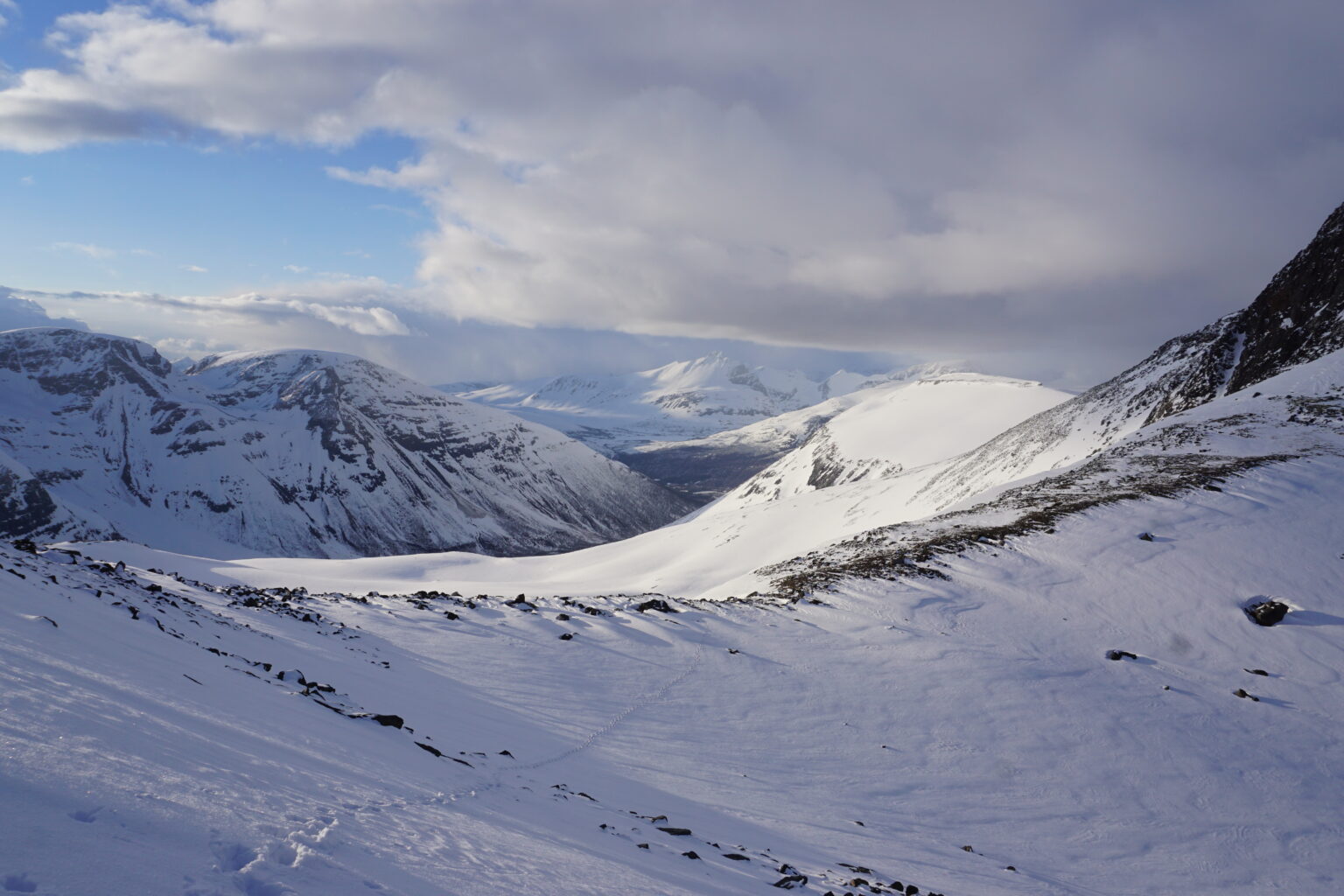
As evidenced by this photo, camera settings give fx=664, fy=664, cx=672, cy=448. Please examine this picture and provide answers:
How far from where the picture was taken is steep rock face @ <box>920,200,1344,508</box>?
43.8 meters

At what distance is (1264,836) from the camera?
36.3 ft

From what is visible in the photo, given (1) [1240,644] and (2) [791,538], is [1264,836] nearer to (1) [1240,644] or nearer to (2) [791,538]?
(1) [1240,644]

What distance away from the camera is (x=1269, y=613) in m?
16.8

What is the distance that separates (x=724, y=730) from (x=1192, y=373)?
58492mm

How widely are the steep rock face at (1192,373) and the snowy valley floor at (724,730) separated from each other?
72.5ft

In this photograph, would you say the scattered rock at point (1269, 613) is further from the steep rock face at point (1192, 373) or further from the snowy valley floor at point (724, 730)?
the steep rock face at point (1192, 373)

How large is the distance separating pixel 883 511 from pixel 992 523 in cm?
3891

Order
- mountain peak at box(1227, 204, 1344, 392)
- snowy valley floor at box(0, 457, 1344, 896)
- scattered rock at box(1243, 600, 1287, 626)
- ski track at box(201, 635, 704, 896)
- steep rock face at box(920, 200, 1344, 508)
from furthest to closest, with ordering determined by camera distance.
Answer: steep rock face at box(920, 200, 1344, 508) < mountain peak at box(1227, 204, 1344, 392) < scattered rock at box(1243, 600, 1287, 626) < snowy valley floor at box(0, 457, 1344, 896) < ski track at box(201, 635, 704, 896)

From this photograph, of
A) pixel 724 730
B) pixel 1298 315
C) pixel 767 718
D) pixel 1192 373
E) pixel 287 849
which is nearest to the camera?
pixel 287 849

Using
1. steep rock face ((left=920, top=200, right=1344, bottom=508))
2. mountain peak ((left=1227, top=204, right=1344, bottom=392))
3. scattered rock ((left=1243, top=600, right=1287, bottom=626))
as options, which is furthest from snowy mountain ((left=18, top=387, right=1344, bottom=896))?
mountain peak ((left=1227, top=204, right=1344, bottom=392))

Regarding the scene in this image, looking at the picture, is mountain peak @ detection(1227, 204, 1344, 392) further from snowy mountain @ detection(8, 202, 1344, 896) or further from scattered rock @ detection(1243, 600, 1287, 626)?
scattered rock @ detection(1243, 600, 1287, 626)

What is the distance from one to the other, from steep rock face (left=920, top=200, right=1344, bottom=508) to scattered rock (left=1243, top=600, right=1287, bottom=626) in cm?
2175

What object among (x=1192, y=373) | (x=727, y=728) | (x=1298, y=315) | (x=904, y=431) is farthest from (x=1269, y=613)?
(x=904, y=431)

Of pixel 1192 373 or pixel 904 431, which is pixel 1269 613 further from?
pixel 904 431
